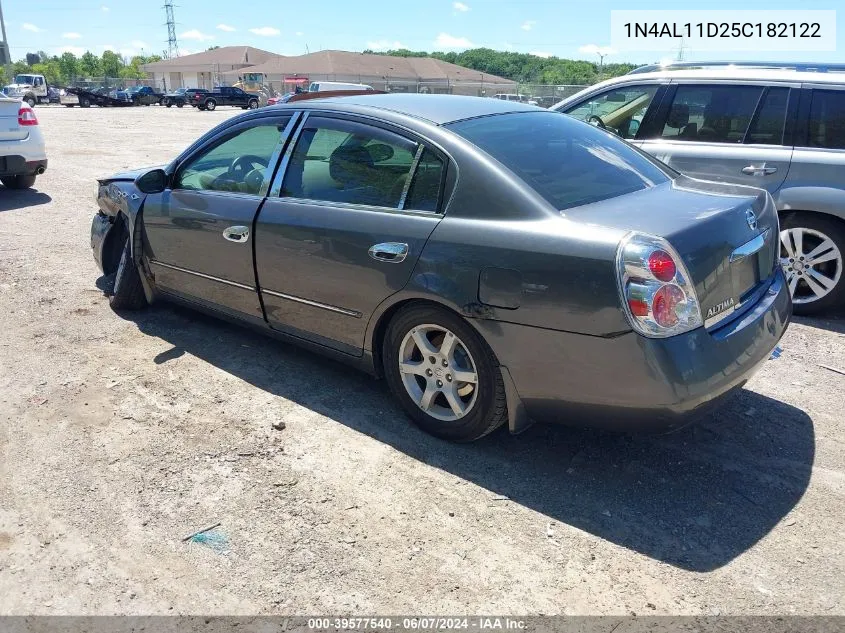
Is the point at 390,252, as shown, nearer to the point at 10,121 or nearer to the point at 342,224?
the point at 342,224

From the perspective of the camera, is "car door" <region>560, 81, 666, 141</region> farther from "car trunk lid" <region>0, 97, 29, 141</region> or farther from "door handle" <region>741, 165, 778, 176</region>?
"car trunk lid" <region>0, 97, 29, 141</region>

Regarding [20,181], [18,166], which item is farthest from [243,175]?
[20,181]

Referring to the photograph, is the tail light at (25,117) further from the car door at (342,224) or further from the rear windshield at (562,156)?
the rear windshield at (562,156)

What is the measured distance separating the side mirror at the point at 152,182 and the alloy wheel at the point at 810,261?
Result: 4.49 metres

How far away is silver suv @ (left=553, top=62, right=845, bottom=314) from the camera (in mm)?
5066

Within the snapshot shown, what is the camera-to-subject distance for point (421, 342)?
3.38m

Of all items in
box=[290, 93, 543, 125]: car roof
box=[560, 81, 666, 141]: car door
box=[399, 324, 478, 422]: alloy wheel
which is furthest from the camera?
box=[560, 81, 666, 141]: car door

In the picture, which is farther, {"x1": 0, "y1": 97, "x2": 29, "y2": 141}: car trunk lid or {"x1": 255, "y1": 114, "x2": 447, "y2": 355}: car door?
{"x1": 0, "y1": 97, "x2": 29, "y2": 141}: car trunk lid

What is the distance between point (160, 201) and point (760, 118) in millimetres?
4513

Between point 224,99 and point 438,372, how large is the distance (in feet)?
153

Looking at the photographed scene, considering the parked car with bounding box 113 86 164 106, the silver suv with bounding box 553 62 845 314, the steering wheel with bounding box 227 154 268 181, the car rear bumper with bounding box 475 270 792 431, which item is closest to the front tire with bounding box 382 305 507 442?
the car rear bumper with bounding box 475 270 792 431

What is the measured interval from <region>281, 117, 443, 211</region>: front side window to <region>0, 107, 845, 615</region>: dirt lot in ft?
3.79

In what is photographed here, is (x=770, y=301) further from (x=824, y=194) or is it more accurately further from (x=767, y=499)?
(x=824, y=194)

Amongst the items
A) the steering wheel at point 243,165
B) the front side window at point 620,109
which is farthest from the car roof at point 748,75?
the steering wheel at point 243,165
